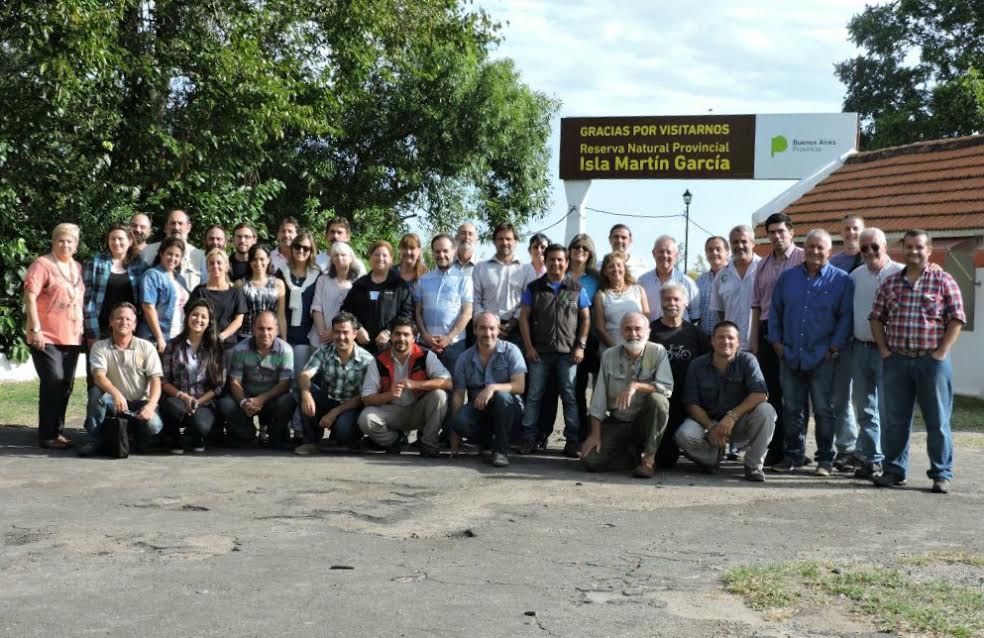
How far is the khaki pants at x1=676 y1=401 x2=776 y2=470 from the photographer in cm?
912

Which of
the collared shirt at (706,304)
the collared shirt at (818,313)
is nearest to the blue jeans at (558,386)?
the collared shirt at (706,304)

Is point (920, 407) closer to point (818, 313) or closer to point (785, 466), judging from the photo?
point (818, 313)

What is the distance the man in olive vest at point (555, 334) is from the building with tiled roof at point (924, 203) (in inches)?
373

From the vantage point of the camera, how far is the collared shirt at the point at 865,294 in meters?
9.34

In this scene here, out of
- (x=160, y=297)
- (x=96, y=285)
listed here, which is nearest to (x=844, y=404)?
(x=160, y=297)

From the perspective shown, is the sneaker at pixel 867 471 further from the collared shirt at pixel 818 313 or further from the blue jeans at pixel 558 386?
the blue jeans at pixel 558 386

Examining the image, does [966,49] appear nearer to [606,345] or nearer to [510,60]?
[510,60]

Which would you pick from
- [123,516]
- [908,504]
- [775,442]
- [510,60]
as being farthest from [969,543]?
[510,60]

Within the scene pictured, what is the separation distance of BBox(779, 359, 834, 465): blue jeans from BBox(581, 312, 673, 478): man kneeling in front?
3.21 feet

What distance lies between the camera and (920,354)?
28.3 feet

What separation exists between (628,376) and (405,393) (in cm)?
193

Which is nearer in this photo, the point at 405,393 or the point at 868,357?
the point at 868,357

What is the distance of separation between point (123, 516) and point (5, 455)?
315 cm

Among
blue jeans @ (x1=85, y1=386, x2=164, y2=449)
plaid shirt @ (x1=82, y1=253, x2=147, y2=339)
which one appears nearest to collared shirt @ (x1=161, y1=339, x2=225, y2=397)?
blue jeans @ (x1=85, y1=386, x2=164, y2=449)
